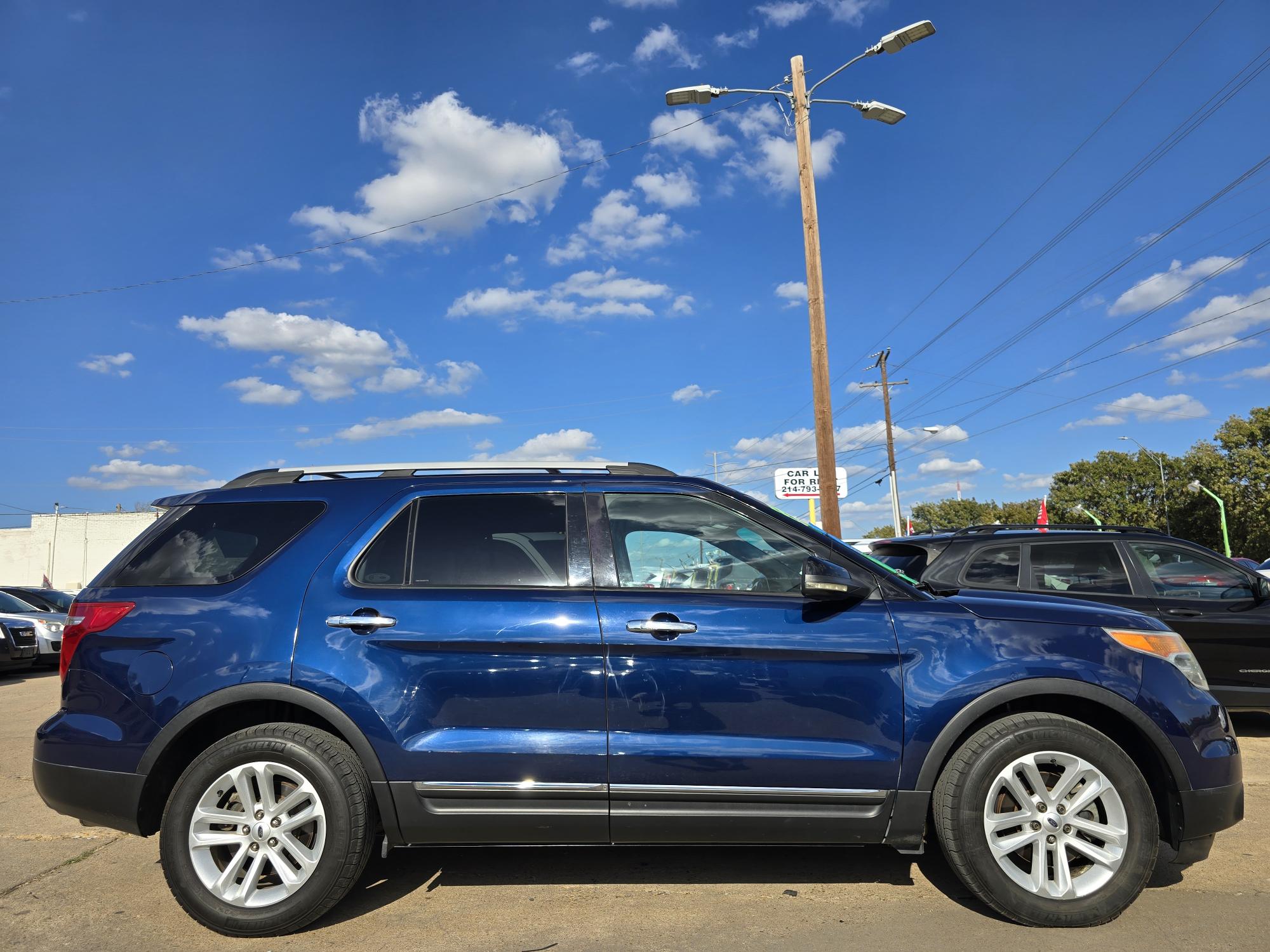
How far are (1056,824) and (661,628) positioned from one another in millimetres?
1772

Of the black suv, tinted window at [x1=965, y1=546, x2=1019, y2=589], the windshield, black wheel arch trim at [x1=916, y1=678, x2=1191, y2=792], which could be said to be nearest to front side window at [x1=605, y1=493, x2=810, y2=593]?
black wheel arch trim at [x1=916, y1=678, x2=1191, y2=792]

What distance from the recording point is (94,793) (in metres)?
3.36

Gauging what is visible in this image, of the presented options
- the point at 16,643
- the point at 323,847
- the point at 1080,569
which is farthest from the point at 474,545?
the point at 16,643

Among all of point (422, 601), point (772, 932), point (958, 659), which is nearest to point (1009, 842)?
point (958, 659)

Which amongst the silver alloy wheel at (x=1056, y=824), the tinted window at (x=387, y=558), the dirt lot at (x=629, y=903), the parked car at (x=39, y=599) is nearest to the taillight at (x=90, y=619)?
the tinted window at (x=387, y=558)

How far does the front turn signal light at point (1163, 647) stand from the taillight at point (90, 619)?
4.13 m

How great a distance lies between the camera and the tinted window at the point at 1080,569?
6.57 metres

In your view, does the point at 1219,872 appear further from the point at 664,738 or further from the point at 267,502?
the point at 267,502

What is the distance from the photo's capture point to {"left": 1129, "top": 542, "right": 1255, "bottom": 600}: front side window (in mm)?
6445

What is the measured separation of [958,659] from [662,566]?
1.27 meters

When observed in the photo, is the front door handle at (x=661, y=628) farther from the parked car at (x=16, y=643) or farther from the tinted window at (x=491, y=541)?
the parked car at (x=16, y=643)

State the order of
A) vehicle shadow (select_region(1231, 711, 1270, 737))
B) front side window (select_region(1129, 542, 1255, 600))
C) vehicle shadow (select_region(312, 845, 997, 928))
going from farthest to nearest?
vehicle shadow (select_region(1231, 711, 1270, 737)) < front side window (select_region(1129, 542, 1255, 600)) < vehicle shadow (select_region(312, 845, 997, 928))

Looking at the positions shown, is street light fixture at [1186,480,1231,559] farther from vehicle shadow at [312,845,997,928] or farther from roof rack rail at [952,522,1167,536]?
vehicle shadow at [312,845,997,928]

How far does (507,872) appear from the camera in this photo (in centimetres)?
397
